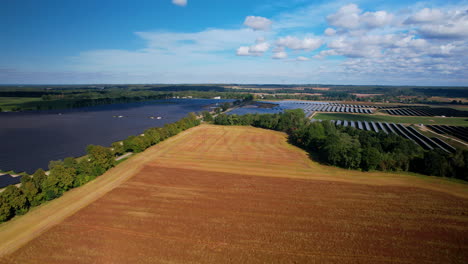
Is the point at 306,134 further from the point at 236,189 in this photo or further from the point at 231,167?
the point at 236,189

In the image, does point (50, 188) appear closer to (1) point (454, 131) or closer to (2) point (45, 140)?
(2) point (45, 140)

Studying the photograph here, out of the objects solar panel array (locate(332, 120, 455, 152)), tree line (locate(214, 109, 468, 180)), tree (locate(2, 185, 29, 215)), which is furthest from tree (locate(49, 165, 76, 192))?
solar panel array (locate(332, 120, 455, 152))

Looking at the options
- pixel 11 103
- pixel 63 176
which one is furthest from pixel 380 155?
pixel 11 103

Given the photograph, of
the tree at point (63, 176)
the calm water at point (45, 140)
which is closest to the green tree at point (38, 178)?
the tree at point (63, 176)

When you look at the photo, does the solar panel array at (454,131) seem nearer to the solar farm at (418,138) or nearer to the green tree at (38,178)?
the solar farm at (418,138)

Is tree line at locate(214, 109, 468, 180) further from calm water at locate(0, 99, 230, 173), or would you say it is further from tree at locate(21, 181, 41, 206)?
calm water at locate(0, 99, 230, 173)

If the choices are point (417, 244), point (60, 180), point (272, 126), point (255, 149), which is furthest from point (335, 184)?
point (272, 126)
